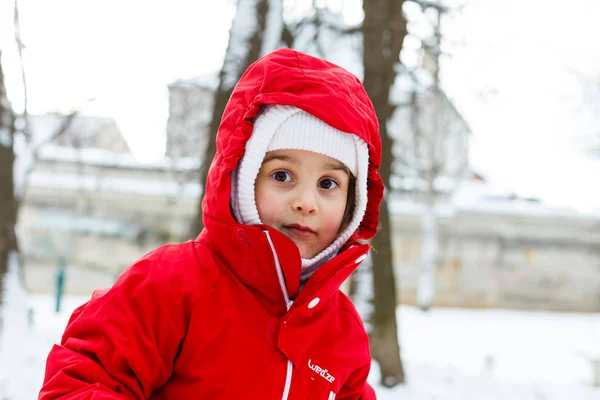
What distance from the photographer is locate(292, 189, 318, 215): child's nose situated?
1484mm

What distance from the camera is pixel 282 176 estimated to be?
1.54 meters

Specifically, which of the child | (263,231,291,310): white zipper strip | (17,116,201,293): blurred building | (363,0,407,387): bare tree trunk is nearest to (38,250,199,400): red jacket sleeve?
the child

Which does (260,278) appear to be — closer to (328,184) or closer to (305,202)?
(305,202)

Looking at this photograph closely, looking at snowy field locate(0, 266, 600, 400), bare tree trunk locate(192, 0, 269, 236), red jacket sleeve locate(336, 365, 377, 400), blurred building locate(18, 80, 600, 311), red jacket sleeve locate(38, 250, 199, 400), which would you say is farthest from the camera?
blurred building locate(18, 80, 600, 311)

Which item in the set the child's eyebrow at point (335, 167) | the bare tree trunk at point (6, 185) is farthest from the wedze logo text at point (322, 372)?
the bare tree trunk at point (6, 185)

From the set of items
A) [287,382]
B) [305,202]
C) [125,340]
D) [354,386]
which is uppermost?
[305,202]

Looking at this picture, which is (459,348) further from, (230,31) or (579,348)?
(230,31)

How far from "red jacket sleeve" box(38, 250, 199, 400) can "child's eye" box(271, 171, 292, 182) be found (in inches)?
14.3

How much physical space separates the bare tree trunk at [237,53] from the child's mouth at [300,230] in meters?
2.98

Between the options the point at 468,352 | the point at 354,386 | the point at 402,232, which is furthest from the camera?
the point at 402,232

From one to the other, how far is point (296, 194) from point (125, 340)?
55 cm

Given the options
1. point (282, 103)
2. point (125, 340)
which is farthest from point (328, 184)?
point (125, 340)

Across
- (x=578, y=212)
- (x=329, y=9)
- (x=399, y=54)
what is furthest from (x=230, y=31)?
(x=578, y=212)

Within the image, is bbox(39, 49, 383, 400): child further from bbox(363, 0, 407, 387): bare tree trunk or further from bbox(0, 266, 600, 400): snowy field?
bbox(363, 0, 407, 387): bare tree trunk
